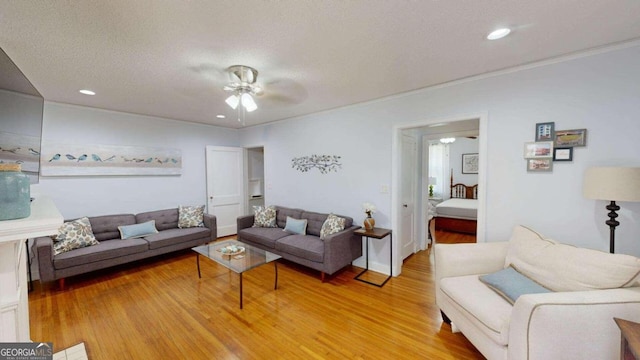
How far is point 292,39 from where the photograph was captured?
5.91ft

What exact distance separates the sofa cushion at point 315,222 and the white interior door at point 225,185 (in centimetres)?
221

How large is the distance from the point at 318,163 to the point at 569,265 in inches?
121

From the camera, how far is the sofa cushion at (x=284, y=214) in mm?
4129

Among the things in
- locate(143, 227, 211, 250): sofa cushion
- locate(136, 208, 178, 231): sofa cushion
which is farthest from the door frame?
locate(136, 208, 178, 231): sofa cushion

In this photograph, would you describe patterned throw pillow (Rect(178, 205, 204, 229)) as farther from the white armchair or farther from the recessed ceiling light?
the recessed ceiling light

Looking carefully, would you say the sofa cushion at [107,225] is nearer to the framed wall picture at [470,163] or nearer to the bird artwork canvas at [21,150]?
the bird artwork canvas at [21,150]

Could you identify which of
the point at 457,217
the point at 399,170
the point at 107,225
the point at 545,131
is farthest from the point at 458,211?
the point at 107,225

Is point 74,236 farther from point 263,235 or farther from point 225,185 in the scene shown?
point 225,185

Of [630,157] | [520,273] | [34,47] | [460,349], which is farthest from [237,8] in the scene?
[630,157]

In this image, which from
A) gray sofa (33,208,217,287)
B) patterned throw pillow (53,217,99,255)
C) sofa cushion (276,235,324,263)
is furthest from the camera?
sofa cushion (276,235,324,263)

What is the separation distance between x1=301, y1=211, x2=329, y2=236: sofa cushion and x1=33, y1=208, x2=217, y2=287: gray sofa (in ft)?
5.83

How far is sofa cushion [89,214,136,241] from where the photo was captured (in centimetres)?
350

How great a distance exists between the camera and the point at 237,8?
1458 mm

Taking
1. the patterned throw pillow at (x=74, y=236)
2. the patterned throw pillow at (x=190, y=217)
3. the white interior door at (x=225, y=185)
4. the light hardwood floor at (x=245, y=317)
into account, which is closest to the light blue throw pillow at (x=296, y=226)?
the light hardwood floor at (x=245, y=317)
